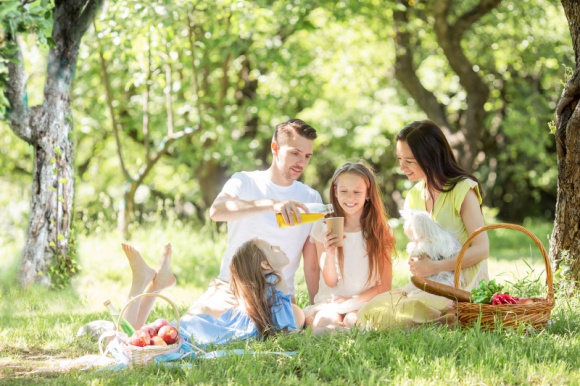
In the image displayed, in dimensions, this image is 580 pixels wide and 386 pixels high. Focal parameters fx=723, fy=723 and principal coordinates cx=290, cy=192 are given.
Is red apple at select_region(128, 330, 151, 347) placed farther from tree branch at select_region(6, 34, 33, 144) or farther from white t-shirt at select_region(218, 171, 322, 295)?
tree branch at select_region(6, 34, 33, 144)

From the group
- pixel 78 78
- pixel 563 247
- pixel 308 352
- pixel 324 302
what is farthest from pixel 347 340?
pixel 78 78

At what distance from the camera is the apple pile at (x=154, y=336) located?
12.4ft

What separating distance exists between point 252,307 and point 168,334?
0.58m

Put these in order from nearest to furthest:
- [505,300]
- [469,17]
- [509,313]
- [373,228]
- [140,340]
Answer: [140,340]
[509,313]
[505,300]
[373,228]
[469,17]

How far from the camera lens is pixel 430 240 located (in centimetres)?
431

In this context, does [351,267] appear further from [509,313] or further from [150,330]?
[150,330]

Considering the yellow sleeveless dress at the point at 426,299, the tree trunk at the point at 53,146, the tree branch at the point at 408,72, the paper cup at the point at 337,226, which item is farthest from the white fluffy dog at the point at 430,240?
the tree branch at the point at 408,72

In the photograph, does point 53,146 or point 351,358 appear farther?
point 53,146

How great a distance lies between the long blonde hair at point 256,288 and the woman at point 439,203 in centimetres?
55

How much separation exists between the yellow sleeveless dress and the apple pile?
1116 mm

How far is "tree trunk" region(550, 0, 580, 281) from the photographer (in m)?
4.88

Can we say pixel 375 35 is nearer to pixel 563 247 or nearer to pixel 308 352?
pixel 563 247

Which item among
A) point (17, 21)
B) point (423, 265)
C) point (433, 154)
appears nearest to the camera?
point (423, 265)

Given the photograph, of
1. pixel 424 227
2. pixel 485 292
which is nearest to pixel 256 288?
pixel 424 227
